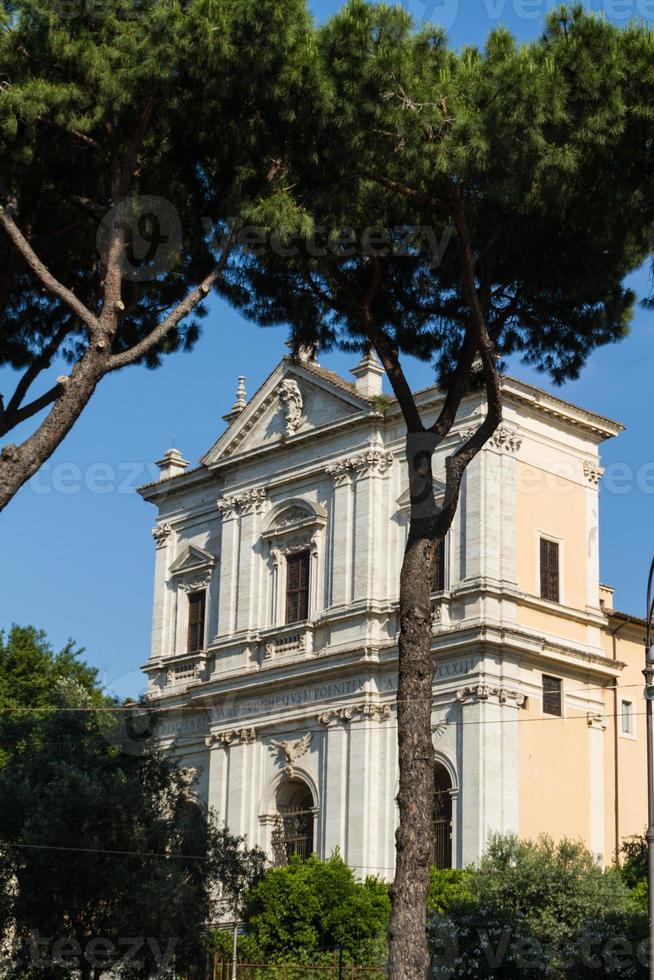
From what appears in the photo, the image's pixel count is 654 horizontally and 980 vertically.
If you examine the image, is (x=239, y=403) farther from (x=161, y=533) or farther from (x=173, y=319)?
(x=173, y=319)

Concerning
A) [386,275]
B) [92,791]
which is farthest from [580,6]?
[92,791]

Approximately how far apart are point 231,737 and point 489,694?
7.38 meters

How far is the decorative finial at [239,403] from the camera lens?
39938 millimetres

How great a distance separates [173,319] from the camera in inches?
678

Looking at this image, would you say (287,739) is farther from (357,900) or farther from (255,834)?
(357,900)

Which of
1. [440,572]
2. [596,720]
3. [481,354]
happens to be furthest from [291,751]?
[481,354]

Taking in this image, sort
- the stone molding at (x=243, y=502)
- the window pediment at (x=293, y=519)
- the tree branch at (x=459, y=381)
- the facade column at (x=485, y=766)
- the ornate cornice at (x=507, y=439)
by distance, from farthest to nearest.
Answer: the stone molding at (x=243, y=502) < the window pediment at (x=293, y=519) < the ornate cornice at (x=507, y=439) < the facade column at (x=485, y=766) < the tree branch at (x=459, y=381)

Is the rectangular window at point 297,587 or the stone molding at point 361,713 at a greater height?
the rectangular window at point 297,587

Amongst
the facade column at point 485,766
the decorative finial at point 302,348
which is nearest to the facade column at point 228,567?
the facade column at point 485,766

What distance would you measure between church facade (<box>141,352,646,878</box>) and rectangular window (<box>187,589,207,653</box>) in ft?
0.18

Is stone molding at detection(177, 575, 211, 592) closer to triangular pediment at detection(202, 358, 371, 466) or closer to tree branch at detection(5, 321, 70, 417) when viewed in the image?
triangular pediment at detection(202, 358, 371, 466)

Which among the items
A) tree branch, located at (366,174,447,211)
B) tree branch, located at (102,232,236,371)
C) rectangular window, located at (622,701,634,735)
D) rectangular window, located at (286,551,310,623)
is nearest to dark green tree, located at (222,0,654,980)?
tree branch, located at (366,174,447,211)

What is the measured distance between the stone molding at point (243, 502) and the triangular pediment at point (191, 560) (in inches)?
46.1

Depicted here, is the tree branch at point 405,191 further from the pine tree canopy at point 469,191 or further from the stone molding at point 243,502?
the stone molding at point 243,502
